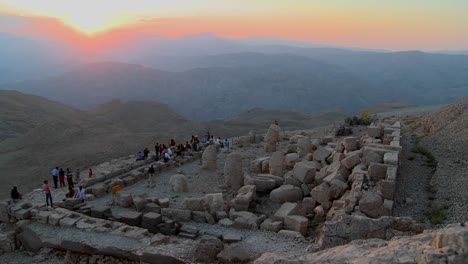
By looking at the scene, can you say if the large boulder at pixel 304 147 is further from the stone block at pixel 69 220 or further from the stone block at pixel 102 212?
the stone block at pixel 69 220

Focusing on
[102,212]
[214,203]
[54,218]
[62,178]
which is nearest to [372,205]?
[214,203]

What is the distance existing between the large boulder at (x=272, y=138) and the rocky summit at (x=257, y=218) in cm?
323

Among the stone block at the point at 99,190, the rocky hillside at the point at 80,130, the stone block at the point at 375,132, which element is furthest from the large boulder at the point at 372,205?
the rocky hillside at the point at 80,130

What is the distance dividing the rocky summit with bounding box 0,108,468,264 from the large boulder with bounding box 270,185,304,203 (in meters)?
0.04

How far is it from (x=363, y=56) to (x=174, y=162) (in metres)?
186

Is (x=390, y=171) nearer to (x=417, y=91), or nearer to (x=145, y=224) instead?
(x=145, y=224)

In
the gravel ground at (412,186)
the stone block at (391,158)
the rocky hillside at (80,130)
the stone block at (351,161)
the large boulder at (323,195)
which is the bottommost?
the rocky hillside at (80,130)

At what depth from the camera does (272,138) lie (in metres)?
20.7

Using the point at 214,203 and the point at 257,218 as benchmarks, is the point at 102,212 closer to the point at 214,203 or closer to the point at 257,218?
the point at 214,203

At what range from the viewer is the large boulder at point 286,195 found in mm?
13750

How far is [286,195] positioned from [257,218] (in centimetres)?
261

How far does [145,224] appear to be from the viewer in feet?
36.7

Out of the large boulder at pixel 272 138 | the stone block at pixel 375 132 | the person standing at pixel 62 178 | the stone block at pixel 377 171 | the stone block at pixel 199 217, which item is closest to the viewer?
the stone block at pixel 377 171

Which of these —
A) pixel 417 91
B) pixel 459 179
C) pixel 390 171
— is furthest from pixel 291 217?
pixel 417 91
